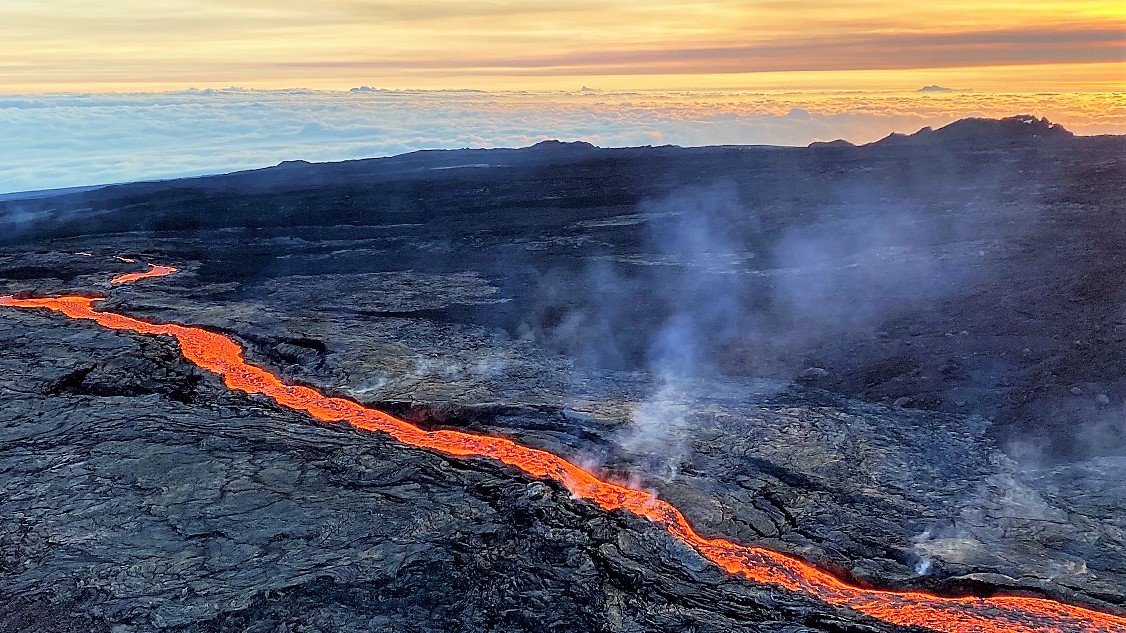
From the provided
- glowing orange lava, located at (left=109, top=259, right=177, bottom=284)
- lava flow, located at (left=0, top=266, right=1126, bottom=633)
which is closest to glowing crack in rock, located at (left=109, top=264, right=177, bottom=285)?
glowing orange lava, located at (left=109, top=259, right=177, bottom=284)

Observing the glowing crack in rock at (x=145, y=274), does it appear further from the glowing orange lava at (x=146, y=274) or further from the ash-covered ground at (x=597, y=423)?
the ash-covered ground at (x=597, y=423)

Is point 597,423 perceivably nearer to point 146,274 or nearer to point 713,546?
point 713,546

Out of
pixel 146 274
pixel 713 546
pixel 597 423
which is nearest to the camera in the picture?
pixel 713 546

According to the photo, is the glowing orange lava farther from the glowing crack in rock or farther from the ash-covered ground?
the ash-covered ground

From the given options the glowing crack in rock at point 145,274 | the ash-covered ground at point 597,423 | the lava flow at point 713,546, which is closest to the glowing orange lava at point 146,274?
the glowing crack in rock at point 145,274

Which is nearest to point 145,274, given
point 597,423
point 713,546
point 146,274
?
point 146,274
